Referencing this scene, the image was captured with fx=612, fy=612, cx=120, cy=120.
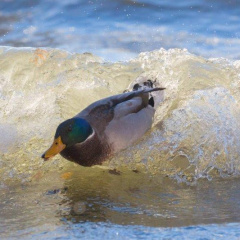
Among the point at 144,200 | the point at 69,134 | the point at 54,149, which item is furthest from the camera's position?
the point at 69,134

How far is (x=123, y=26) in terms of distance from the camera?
8.56 meters

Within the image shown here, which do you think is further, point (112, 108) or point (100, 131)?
point (112, 108)

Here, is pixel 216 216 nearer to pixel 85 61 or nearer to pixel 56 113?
pixel 56 113

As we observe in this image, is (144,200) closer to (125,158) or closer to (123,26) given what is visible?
(125,158)

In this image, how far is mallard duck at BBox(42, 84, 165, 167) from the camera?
410 centimetres

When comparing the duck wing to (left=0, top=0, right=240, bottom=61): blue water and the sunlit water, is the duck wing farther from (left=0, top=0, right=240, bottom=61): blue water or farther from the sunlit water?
(left=0, top=0, right=240, bottom=61): blue water

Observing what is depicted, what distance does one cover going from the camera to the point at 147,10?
878 centimetres

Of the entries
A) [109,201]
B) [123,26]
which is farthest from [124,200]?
[123,26]

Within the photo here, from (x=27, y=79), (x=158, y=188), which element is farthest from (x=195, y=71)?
(x=158, y=188)

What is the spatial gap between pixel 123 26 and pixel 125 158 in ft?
13.8

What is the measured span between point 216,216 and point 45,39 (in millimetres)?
5214

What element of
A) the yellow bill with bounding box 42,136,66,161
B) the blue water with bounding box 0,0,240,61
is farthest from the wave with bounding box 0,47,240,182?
the blue water with bounding box 0,0,240,61

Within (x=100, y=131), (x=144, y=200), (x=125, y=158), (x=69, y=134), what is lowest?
(x=125, y=158)

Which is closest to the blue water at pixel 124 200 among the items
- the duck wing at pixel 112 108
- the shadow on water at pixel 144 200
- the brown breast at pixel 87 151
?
the shadow on water at pixel 144 200
